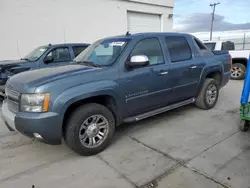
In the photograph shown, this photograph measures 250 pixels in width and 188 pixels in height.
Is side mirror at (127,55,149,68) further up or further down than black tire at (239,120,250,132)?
further up

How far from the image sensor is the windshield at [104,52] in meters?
3.62

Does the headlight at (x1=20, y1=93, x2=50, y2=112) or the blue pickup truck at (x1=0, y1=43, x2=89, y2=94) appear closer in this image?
the headlight at (x1=20, y1=93, x2=50, y2=112)

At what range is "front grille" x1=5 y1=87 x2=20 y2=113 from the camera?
300 cm

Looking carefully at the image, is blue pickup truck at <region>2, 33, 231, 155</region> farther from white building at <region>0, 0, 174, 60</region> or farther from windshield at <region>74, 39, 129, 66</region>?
white building at <region>0, 0, 174, 60</region>

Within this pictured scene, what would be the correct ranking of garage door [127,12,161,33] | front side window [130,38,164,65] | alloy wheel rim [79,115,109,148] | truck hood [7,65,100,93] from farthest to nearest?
1. garage door [127,12,161,33]
2. front side window [130,38,164,65]
3. alloy wheel rim [79,115,109,148]
4. truck hood [7,65,100,93]

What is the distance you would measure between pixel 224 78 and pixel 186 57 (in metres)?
1.64

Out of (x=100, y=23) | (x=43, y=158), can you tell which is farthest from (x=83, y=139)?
(x=100, y=23)

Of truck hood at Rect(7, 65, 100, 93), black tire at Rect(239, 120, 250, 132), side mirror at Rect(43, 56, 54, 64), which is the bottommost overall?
black tire at Rect(239, 120, 250, 132)

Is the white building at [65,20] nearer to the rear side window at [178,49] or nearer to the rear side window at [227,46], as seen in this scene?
the rear side window at [227,46]

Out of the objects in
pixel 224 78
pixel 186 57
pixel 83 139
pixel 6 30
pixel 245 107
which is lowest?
pixel 83 139

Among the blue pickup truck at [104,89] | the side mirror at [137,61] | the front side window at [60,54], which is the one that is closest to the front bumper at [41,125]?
the blue pickup truck at [104,89]

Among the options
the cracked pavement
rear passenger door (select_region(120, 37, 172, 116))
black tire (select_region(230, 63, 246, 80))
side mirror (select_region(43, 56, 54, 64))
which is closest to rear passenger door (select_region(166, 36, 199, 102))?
rear passenger door (select_region(120, 37, 172, 116))

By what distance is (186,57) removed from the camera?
4.50m

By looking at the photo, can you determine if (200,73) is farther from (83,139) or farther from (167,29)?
(167,29)
